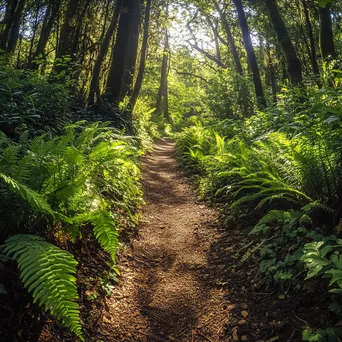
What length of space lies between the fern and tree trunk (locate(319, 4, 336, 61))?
27.9 feet

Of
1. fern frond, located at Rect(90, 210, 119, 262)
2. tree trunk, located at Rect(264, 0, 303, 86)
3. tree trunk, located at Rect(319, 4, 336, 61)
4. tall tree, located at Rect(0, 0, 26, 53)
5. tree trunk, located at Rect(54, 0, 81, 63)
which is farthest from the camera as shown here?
tree trunk, located at Rect(54, 0, 81, 63)

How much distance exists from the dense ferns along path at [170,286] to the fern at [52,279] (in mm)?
851

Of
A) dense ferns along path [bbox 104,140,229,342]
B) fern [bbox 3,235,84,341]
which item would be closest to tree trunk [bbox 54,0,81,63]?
dense ferns along path [bbox 104,140,229,342]

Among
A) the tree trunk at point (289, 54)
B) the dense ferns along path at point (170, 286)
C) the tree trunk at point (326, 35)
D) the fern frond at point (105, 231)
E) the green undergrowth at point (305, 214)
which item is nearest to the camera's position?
the green undergrowth at point (305, 214)

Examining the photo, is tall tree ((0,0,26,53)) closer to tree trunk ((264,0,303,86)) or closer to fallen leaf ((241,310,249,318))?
tree trunk ((264,0,303,86))

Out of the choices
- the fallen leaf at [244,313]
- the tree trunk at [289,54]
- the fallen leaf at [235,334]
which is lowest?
the fallen leaf at [235,334]

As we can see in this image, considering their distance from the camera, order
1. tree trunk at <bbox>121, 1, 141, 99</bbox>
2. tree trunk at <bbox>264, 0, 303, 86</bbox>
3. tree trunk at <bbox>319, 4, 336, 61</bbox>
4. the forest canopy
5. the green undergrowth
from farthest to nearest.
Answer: tree trunk at <bbox>121, 1, 141, 99</bbox> → tree trunk at <bbox>319, 4, 336, 61</bbox> → tree trunk at <bbox>264, 0, 303, 86</bbox> → the green undergrowth → the forest canopy

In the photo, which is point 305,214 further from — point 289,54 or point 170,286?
point 289,54

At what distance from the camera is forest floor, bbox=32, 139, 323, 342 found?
2318 millimetres

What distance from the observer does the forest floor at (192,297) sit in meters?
2.32

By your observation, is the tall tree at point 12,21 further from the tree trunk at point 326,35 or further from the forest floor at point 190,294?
the tree trunk at point 326,35

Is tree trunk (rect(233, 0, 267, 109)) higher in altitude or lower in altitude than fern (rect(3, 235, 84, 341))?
higher

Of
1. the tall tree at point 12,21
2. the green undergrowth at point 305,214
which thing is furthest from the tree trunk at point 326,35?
the tall tree at point 12,21

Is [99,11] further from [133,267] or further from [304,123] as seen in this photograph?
[133,267]
